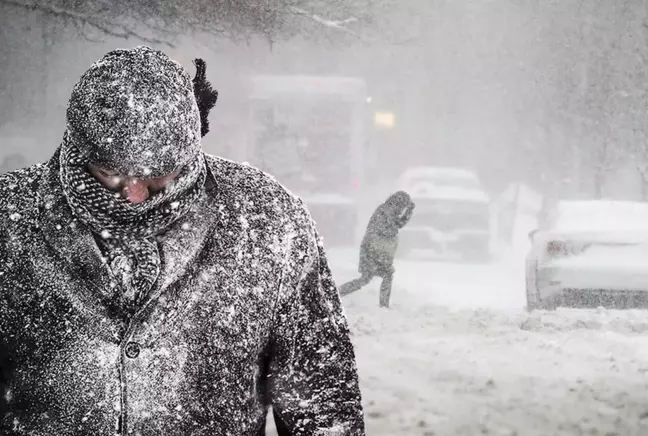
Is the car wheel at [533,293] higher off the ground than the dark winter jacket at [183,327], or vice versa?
the dark winter jacket at [183,327]

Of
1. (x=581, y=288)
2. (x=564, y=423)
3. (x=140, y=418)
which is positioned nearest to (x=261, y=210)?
(x=140, y=418)

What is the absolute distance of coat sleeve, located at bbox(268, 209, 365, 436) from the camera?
1.24 meters

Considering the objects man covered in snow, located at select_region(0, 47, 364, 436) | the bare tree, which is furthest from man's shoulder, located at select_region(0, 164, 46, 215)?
the bare tree

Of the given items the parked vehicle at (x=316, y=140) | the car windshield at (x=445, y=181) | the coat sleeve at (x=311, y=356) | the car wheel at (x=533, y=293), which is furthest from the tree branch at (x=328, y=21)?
the coat sleeve at (x=311, y=356)

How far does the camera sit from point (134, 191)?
112 centimetres

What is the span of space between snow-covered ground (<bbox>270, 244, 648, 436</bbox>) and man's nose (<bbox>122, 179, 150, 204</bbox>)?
323 cm

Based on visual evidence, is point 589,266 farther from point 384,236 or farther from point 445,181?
point 445,181

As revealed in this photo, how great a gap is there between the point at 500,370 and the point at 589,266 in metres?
1.89

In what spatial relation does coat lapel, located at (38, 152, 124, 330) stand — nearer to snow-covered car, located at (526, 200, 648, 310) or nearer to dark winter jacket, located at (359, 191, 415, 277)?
snow-covered car, located at (526, 200, 648, 310)

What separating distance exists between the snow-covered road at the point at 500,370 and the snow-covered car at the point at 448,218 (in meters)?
3.38

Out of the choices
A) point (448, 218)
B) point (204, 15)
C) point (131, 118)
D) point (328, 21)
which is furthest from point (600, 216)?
point (131, 118)

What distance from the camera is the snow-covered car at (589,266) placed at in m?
6.72

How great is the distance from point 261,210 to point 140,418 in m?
0.41

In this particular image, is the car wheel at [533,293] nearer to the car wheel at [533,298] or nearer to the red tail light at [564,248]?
the car wheel at [533,298]
